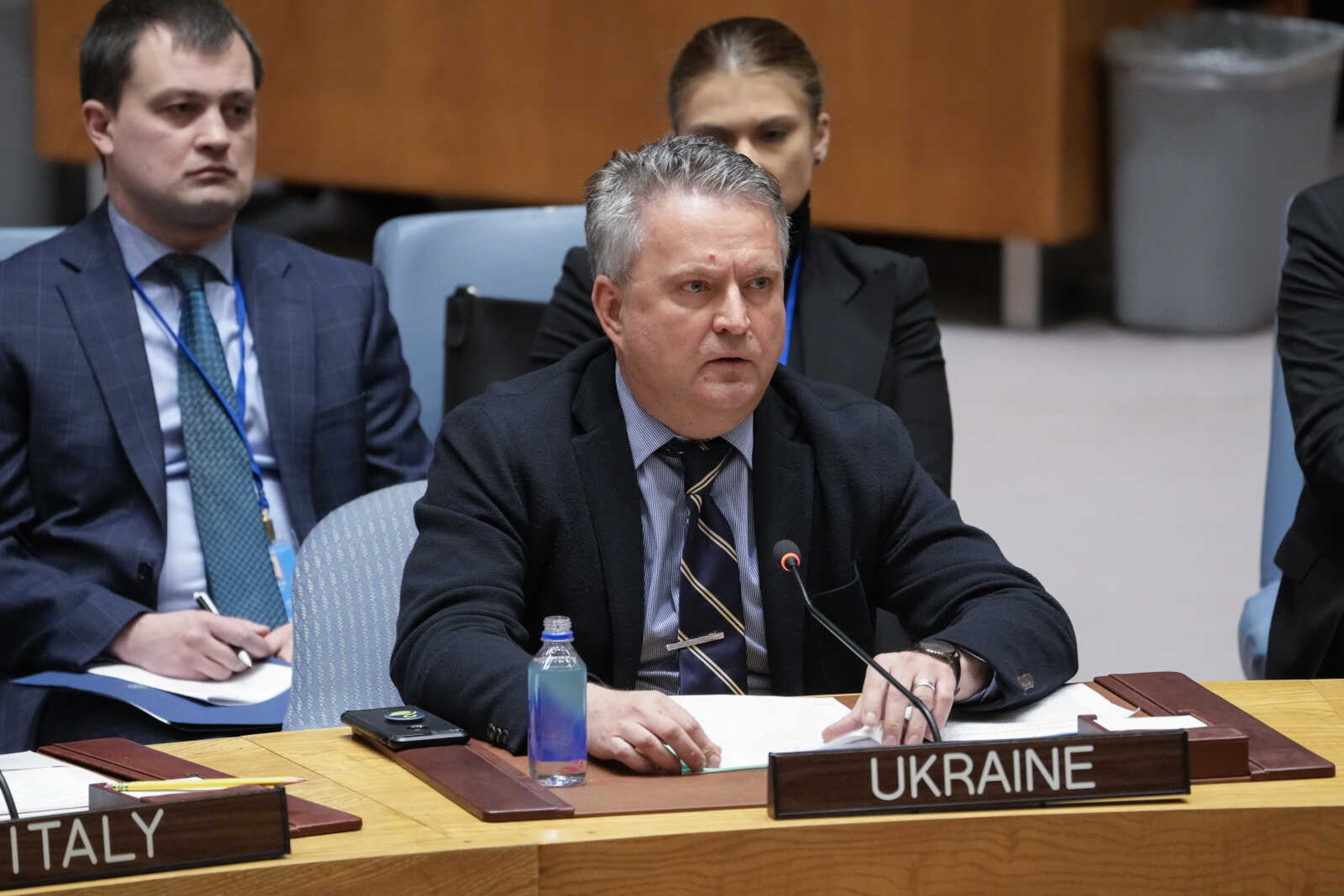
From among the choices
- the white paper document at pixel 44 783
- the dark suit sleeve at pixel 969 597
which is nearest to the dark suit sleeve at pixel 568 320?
the dark suit sleeve at pixel 969 597

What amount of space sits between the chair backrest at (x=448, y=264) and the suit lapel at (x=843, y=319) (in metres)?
0.56

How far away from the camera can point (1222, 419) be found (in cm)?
545

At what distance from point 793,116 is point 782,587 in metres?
1.01

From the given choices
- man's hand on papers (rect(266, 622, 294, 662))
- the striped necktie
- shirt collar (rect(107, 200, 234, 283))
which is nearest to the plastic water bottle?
the striped necktie

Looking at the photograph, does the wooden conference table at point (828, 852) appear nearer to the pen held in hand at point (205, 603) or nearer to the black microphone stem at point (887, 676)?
the black microphone stem at point (887, 676)

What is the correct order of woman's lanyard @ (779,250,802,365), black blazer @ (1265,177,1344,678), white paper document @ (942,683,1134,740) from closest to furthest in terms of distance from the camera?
white paper document @ (942,683,1134,740) < black blazer @ (1265,177,1344,678) < woman's lanyard @ (779,250,802,365)

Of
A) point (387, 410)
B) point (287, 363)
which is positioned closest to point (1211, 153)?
point (387, 410)

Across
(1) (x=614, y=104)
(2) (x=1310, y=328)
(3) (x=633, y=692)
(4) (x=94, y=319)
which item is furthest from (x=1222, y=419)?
(3) (x=633, y=692)

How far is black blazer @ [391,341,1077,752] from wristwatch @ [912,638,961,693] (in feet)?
0.07

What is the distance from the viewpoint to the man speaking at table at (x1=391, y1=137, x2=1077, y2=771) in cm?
201

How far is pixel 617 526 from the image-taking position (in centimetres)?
207

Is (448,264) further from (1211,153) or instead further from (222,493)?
(1211,153)

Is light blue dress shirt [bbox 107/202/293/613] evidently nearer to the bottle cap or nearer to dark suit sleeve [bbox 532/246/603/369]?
dark suit sleeve [bbox 532/246/603/369]

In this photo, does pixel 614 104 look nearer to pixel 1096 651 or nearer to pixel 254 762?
pixel 1096 651
